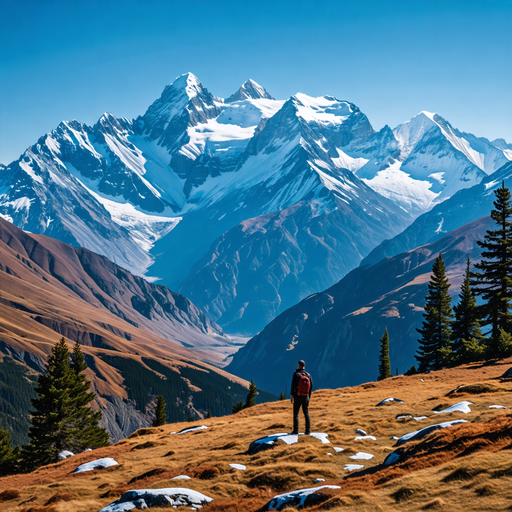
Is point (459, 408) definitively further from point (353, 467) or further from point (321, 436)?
point (353, 467)

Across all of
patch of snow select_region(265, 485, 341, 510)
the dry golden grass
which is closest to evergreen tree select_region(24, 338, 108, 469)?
the dry golden grass

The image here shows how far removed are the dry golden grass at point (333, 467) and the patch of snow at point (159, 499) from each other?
0.74 m

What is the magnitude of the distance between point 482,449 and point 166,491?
12421 mm

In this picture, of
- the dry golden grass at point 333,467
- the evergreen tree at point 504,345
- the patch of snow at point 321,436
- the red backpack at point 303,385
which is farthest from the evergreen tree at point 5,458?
the evergreen tree at point 504,345

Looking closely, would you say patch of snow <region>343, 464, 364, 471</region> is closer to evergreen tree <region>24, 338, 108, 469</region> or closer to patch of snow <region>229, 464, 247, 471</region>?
patch of snow <region>229, 464, 247, 471</region>

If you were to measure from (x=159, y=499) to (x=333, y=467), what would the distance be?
26.7 feet

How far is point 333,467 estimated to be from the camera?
25.5 m

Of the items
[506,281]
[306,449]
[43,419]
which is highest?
[506,281]

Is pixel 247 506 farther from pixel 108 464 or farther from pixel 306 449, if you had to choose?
pixel 108 464

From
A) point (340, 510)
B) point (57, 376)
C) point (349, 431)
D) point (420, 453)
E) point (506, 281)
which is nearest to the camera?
point (340, 510)

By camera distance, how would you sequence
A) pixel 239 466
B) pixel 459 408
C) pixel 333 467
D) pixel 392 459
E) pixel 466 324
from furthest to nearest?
pixel 466 324
pixel 459 408
pixel 239 466
pixel 333 467
pixel 392 459

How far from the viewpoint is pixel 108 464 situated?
33375 mm

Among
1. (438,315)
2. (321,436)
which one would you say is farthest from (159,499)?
(438,315)

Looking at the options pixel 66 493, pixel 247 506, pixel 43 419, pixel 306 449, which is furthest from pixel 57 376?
pixel 247 506
